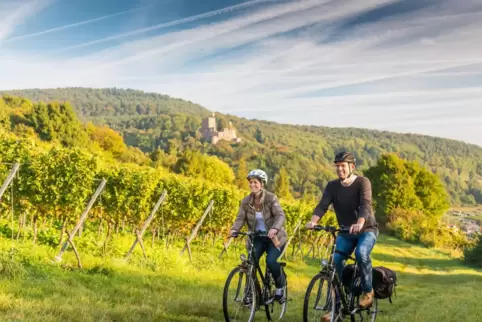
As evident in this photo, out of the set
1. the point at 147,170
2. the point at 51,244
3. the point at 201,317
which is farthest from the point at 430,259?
the point at 201,317

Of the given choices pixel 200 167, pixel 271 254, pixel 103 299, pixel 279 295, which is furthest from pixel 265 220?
pixel 200 167

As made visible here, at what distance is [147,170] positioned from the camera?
56.3ft

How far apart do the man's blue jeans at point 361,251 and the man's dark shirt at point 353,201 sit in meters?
0.13

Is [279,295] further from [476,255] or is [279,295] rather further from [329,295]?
[476,255]

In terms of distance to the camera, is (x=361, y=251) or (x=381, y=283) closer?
(x=361, y=251)

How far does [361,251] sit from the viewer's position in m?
6.38

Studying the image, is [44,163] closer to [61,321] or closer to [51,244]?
[51,244]

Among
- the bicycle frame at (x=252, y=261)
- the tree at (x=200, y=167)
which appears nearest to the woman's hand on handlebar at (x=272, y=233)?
the bicycle frame at (x=252, y=261)

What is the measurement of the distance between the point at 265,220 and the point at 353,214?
1206mm

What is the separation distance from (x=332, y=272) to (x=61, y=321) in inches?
122

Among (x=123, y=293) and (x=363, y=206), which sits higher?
(x=363, y=206)

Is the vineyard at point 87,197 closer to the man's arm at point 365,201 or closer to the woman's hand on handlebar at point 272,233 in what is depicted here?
the woman's hand on handlebar at point 272,233

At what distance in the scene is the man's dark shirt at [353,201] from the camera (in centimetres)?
638

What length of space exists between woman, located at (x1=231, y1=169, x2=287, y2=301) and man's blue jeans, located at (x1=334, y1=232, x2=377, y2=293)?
0.76 m
